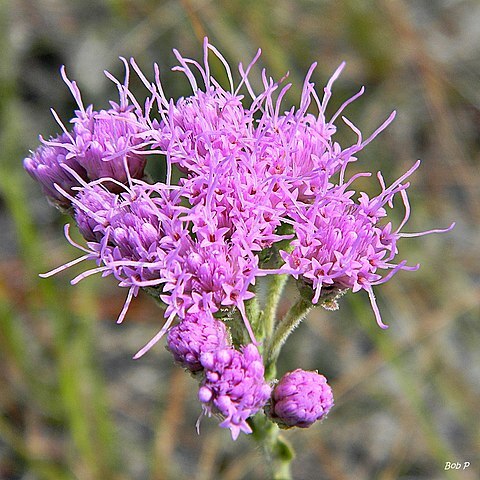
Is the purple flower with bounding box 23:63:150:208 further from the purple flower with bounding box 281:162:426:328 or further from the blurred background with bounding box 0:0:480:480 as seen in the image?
the blurred background with bounding box 0:0:480:480

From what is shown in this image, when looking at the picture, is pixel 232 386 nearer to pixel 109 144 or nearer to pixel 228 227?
→ pixel 228 227

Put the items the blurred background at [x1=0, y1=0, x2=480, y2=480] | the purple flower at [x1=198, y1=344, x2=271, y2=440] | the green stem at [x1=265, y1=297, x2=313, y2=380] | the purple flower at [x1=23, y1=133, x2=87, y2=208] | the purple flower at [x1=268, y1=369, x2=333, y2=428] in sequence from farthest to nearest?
the blurred background at [x1=0, y1=0, x2=480, y2=480], the purple flower at [x1=23, y1=133, x2=87, y2=208], the green stem at [x1=265, y1=297, x2=313, y2=380], the purple flower at [x1=268, y1=369, x2=333, y2=428], the purple flower at [x1=198, y1=344, x2=271, y2=440]

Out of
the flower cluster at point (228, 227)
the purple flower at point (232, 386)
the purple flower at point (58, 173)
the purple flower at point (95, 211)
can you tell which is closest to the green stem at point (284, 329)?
the flower cluster at point (228, 227)

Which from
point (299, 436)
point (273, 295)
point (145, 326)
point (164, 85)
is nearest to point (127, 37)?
point (164, 85)

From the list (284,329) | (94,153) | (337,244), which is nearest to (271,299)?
(284,329)

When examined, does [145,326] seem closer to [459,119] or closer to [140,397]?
[140,397]

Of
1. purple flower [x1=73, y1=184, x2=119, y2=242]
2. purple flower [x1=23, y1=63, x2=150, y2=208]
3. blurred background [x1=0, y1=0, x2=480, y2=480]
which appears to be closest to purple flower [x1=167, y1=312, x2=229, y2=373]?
purple flower [x1=73, y1=184, x2=119, y2=242]
